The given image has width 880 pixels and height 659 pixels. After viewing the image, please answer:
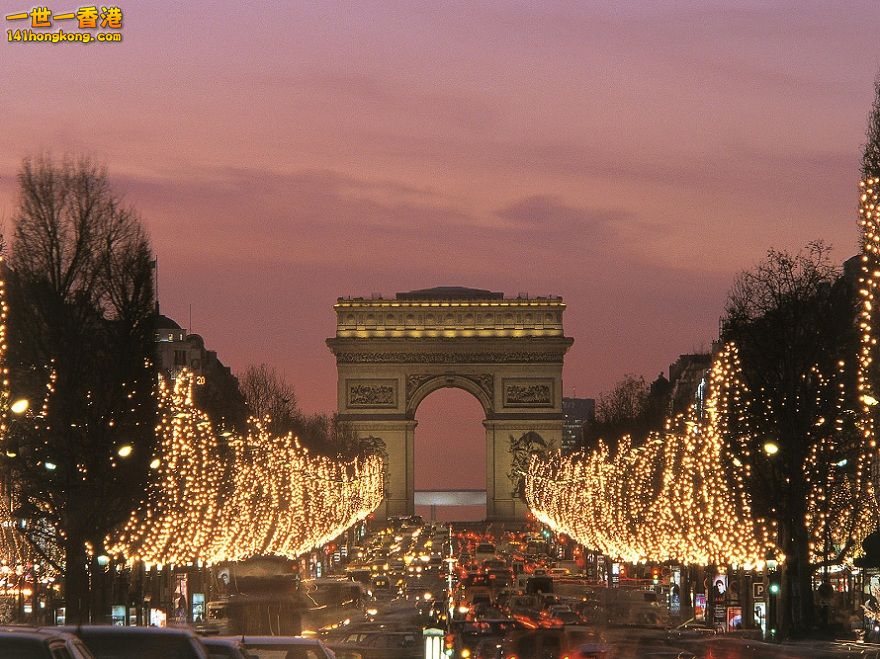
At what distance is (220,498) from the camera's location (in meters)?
75.8

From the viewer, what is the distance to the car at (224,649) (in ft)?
63.1

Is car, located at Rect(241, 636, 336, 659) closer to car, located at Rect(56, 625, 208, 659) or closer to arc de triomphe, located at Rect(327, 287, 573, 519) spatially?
car, located at Rect(56, 625, 208, 659)

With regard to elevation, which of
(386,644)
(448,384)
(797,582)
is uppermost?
(448,384)

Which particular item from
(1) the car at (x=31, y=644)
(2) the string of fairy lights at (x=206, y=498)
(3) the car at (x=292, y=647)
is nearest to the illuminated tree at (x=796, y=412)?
(2) the string of fairy lights at (x=206, y=498)

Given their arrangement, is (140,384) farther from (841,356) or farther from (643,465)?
(643,465)

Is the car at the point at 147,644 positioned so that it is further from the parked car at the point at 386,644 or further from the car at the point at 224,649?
the parked car at the point at 386,644

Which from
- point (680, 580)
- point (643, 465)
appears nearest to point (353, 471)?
point (643, 465)

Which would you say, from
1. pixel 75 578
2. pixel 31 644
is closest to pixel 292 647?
pixel 31 644

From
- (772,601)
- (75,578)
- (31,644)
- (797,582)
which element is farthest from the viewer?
(772,601)

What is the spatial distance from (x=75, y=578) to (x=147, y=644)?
113ft

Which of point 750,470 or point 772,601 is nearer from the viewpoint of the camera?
point 750,470

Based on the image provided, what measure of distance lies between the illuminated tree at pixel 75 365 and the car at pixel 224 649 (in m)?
30.8

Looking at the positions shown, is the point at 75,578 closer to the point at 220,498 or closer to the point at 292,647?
the point at 220,498

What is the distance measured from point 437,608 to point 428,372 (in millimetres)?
134134
